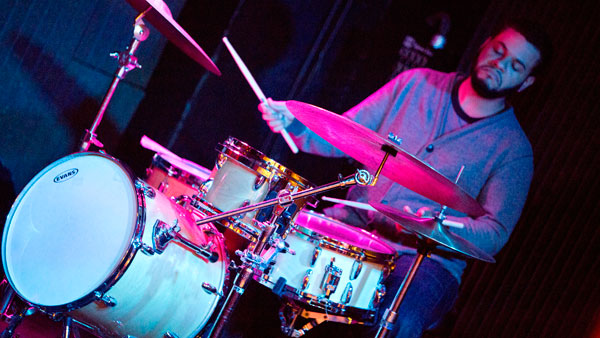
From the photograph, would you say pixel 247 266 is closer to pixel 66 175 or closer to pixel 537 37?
pixel 66 175

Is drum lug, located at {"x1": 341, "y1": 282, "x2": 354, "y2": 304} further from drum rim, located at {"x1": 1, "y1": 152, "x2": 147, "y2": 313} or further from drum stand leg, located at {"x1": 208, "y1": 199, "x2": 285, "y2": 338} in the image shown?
drum rim, located at {"x1": 1, "y1": 152, "x2": 147, "y2": 313}

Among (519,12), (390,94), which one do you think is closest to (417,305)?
(390,94)

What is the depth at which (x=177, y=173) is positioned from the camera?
2596mm

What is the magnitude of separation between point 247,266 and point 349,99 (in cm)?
194

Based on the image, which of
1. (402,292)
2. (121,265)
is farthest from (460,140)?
(121,265)

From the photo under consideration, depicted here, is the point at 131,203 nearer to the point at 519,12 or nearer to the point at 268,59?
the point at 268,59

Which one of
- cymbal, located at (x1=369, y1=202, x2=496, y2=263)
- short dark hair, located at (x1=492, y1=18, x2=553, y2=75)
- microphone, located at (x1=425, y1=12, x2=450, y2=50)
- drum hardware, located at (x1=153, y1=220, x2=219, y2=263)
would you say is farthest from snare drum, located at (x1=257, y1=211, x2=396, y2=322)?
microphone, located at (x1=425, y1=12, x2=450, y2=50)

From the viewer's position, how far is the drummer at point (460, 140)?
8.60ft

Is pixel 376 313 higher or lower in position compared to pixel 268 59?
lower

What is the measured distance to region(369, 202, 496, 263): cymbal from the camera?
1904 mm

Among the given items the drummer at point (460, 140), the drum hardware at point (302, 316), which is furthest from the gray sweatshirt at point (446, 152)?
the drum hardware at point (302, 316)

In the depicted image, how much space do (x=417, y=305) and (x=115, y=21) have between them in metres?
2.25

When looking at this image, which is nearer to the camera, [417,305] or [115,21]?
[417,305]

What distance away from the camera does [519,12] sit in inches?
148
